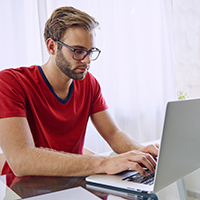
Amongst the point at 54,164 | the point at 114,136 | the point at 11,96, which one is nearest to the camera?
the point at 54,164

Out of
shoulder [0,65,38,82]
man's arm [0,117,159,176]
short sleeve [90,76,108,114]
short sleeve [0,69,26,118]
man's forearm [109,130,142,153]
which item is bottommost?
man's forearm [109,130,142,153]

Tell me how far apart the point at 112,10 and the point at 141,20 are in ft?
1.52

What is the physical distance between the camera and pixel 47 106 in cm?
135

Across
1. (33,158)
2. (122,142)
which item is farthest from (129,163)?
(122,142)

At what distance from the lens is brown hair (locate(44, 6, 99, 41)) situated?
134cm

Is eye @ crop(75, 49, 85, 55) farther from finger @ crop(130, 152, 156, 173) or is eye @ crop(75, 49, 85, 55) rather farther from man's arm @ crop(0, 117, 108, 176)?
finger @ crop(130, 152, 156, 173)

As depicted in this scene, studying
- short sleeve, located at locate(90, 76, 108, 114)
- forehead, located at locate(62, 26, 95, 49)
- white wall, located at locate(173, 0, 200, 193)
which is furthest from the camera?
white wall, located at locate(173, 0, 200, 193)

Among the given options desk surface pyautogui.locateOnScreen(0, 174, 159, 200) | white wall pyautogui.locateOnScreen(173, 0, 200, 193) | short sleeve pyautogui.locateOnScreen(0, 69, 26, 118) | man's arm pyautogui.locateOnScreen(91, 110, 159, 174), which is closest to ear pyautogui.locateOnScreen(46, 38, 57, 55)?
short sleeve pyautogui.locateOnScreen(0, 69, 26, 118)

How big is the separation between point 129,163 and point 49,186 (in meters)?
0.26

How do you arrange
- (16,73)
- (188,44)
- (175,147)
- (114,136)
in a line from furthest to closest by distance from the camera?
(188,44), (114,136), (16,73), (175,147)

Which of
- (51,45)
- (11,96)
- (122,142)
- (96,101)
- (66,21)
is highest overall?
(66,21)

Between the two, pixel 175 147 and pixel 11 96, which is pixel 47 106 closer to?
pixel 11 96

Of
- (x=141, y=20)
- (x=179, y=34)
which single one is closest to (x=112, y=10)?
(x=141, y=20)

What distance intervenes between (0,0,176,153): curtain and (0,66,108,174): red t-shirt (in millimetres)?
649
